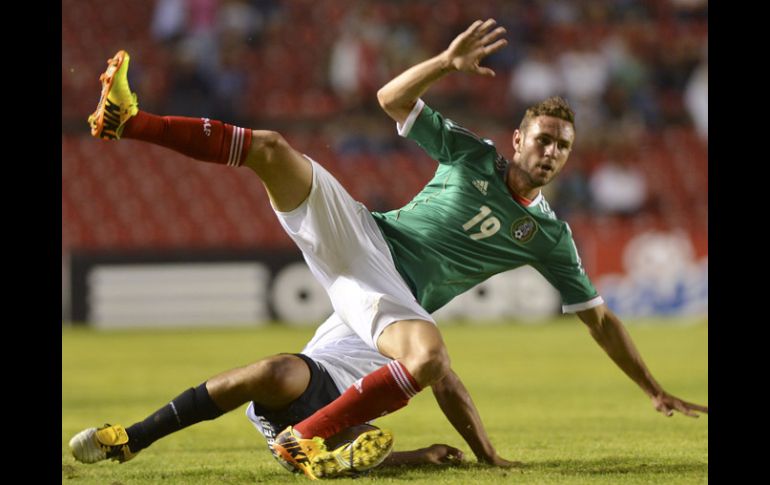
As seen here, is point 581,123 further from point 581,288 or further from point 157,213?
point 581,288

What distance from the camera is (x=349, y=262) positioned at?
16.1 ft

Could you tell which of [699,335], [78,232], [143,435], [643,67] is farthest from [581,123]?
[143,435]

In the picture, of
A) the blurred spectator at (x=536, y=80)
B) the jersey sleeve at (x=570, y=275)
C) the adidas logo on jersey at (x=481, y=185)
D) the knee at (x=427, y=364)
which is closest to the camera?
the knee at (x=427, y=364)

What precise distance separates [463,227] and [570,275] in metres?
0.63

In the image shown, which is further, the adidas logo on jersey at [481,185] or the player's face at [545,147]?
the adidas logo on jersey at [481,185]

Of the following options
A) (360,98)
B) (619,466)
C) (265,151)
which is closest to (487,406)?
(619,466)

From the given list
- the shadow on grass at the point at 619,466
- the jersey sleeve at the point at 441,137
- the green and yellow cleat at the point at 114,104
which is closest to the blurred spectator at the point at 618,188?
the jersey sleeve at the point at 441,137

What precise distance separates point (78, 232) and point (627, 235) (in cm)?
710

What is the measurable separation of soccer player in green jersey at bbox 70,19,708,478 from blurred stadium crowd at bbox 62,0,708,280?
8884mm

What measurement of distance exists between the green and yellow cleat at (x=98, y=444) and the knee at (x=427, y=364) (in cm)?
130

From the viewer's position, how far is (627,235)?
575 inches

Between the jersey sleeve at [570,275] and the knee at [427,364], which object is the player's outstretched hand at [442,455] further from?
the jersey sleeve at [570,275]

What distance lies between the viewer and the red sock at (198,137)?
4.47 meters

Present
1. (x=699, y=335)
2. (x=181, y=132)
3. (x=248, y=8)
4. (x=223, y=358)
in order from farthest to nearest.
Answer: (x=248, y=8) → (x=699, y=335) → (x=223, y=358) → (x=181, y=132)
